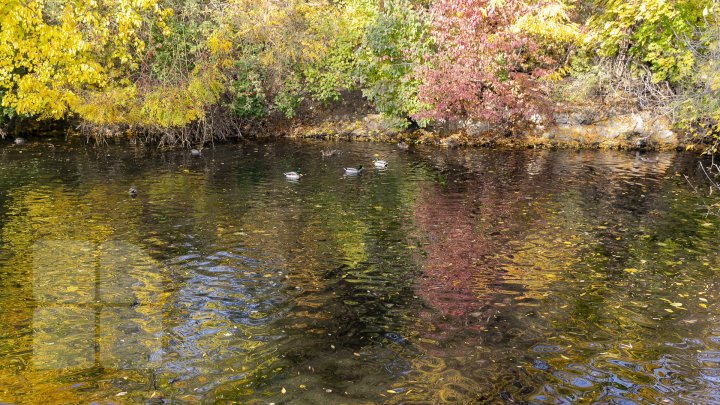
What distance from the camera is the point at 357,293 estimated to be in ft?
34.9

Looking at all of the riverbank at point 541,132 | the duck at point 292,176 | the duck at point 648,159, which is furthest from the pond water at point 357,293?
A: the riverbank at point 541,132

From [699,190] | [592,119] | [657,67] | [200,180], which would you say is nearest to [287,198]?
[200,180]

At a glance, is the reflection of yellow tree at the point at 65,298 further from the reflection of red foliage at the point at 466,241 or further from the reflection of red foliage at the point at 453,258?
the reflection of red foliage at the point at 466,241

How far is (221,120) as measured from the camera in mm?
31531

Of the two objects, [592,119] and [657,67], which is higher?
[657,67]

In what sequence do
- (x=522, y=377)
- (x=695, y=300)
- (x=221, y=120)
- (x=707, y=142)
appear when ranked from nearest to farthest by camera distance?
(x=522, y=377), (x=695, y=300), (x=707, y=142), (x=221, y=120)

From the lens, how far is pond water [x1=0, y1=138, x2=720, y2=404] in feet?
24.9

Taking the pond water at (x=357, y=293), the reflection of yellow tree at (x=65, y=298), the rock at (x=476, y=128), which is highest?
the rock at (x=476, y=128)

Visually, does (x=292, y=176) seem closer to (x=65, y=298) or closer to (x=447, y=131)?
(x=65, y=298)

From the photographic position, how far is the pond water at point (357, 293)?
24.9ft

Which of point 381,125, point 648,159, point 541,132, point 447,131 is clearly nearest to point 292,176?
point 381,125

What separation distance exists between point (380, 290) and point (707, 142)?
25381mm

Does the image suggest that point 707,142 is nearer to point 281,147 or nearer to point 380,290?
point 281,147

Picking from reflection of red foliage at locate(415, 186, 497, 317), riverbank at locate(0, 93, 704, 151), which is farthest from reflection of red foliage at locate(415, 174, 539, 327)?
riverbank at locate(0, 93, 704, 151)
